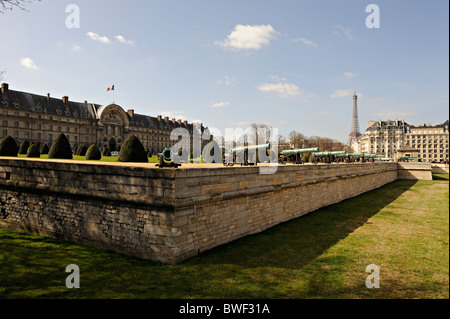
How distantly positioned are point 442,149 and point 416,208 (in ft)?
389

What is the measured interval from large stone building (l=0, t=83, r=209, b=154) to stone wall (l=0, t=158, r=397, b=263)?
59717mm

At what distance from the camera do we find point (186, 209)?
26.8 ft

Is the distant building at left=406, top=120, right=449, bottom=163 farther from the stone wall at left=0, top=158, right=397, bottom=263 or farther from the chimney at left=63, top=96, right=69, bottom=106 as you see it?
the stone wall at left=0, top=158, right=397, bottom=263

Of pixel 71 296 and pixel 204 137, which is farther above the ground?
pixel 204 137

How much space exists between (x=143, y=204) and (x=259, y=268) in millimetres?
3704

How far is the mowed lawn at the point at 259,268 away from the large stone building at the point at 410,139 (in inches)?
4565

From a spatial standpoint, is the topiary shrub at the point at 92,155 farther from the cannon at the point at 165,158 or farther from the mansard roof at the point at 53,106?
the mansard roof at the point at 53,106

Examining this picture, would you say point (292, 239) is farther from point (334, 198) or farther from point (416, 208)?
point (416, 208)

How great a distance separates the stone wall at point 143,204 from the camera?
8.02 meters

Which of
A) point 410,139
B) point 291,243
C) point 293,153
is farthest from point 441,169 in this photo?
point 410,139

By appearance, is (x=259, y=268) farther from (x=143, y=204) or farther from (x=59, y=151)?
(x=59, y=151)

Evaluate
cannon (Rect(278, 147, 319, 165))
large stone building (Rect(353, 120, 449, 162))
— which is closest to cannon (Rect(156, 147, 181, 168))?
cannon (Rect(278, 147, 319, 165))

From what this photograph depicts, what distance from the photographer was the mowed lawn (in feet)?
21.0
